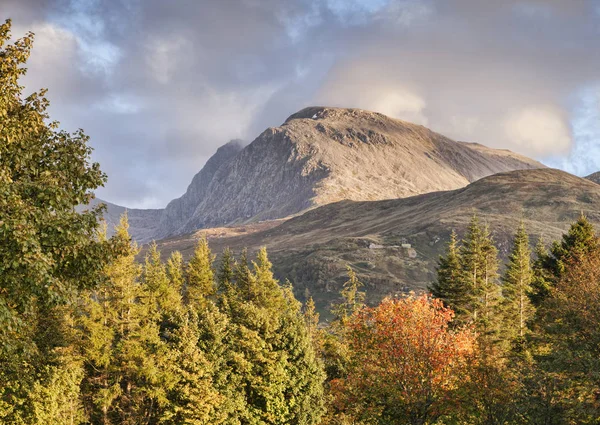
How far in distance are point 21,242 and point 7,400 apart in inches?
1371

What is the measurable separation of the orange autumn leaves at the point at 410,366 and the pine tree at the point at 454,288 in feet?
42.5

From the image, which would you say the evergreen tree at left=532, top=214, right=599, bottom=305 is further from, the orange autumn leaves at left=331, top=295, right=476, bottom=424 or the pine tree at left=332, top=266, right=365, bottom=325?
the pine tree at left=332, top=266, right=365, bottom=325

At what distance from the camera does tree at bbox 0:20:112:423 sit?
1021 cm

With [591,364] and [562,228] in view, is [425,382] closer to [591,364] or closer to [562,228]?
[591,364]

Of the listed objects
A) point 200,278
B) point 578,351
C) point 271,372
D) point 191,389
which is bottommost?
point 271,372

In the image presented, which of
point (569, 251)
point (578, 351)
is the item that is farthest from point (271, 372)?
point (569, 251)

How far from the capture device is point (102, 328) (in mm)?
39938

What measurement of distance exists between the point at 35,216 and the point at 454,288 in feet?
153

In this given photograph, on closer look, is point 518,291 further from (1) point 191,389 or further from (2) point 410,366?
(1) point 191,389

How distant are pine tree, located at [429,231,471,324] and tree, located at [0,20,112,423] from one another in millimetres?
42420

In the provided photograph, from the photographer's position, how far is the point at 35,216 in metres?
10.8

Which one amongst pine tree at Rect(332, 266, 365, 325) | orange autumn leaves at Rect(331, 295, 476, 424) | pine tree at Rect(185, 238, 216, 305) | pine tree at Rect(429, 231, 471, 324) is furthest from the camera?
pine tree at Rect(185, 238, 216, 305)

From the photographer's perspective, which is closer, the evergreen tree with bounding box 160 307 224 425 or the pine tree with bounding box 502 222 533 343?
the evergreen tree with bounding box 160 307 224 425

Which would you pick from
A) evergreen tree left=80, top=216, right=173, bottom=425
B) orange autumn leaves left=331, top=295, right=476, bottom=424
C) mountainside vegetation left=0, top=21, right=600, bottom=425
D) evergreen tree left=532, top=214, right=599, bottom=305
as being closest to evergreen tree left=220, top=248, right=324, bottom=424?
mountainside vegetation left=0, top=21, right=600, bottom=425
